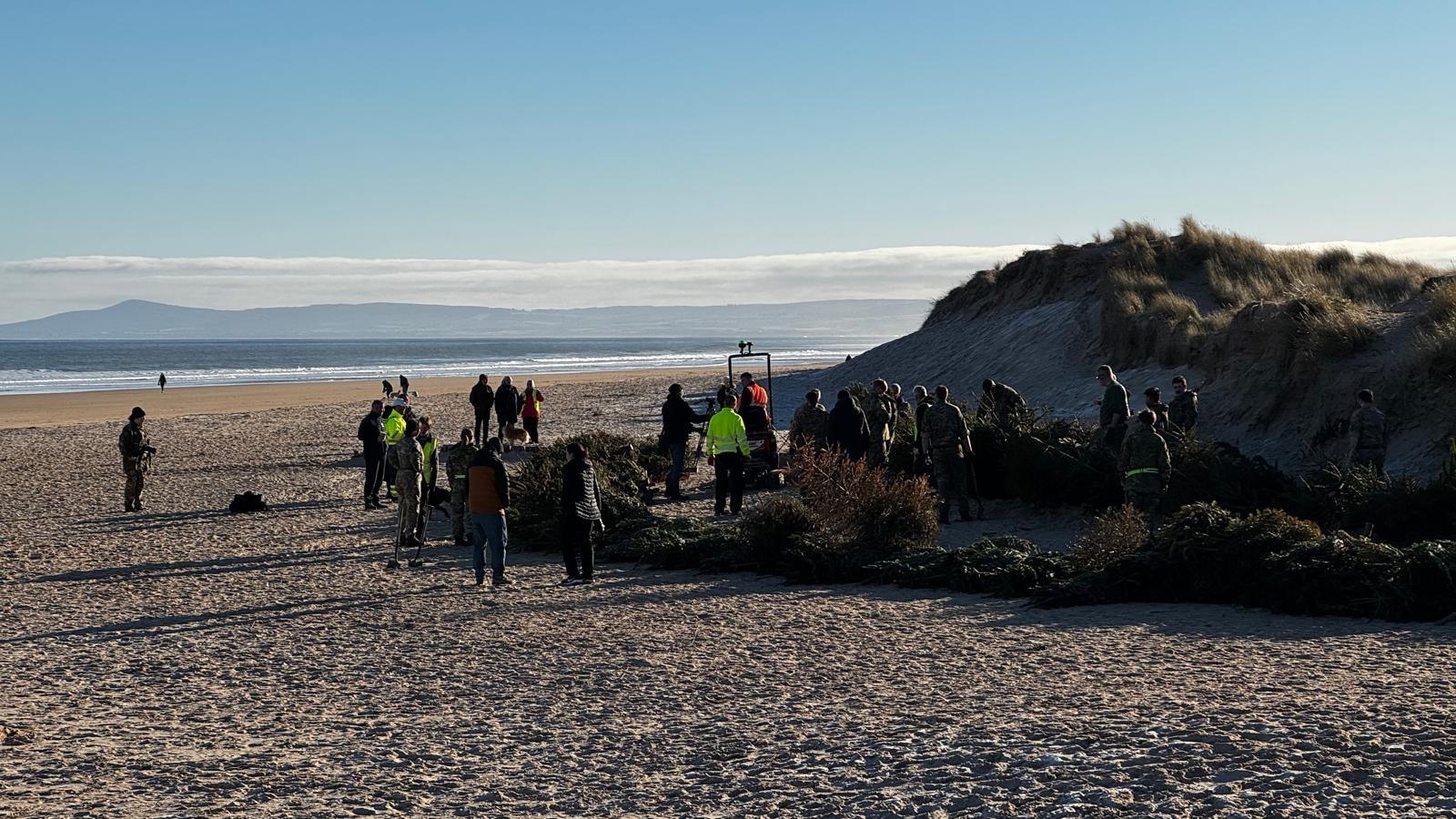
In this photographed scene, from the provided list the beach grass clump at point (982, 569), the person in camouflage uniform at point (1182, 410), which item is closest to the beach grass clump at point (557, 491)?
the beach grass clump at point (982, 569)

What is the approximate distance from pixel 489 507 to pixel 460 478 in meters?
2.30

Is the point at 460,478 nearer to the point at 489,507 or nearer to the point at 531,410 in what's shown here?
the point at 489,507

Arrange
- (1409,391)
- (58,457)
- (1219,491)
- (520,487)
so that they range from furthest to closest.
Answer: (58,457), (1409,391), (520,487), (1219,491)

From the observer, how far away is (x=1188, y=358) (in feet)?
89.2

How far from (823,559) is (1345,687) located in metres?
6.13

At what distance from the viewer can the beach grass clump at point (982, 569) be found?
1224 cm

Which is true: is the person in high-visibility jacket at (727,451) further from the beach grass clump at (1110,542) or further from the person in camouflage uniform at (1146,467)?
the beach grass clump at (1110,542)

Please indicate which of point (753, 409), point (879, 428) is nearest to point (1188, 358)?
point (753, 409)

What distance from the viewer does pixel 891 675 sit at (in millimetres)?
9031

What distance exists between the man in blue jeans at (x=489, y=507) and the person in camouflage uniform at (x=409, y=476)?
1.74 metres

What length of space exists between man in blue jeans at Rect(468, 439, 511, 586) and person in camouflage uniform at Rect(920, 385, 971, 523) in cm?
596

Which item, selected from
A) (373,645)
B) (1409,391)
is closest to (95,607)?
(373,645)

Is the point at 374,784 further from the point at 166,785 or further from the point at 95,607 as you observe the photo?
the point at 95,607

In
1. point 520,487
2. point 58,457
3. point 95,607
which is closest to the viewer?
point 95,607
